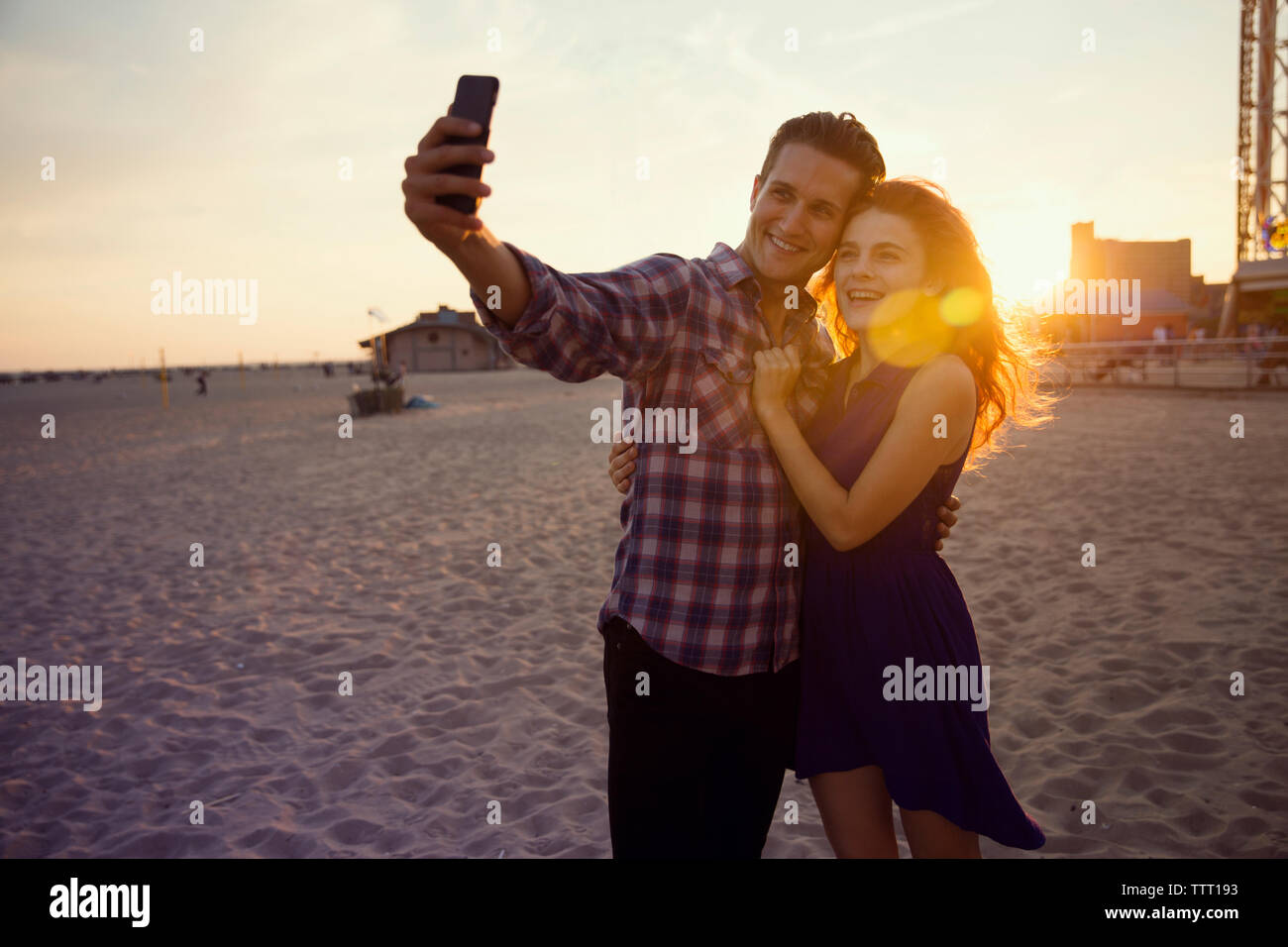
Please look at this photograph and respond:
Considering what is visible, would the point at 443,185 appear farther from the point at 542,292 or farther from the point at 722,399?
the point at 722,399

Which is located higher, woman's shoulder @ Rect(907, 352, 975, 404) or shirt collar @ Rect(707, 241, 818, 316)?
shirt collar @ Rect(707, 241, 818, 316)

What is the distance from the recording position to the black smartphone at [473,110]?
1.38m

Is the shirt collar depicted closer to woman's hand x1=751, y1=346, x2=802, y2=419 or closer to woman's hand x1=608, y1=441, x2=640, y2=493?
woman's hand x1=751, y1=346, x2=802, y2=419

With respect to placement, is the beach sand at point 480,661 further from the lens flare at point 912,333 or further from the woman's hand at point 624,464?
the lens flare at point 912,333

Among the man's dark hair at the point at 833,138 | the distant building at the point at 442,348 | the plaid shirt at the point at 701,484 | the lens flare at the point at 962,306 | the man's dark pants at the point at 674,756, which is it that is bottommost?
the man's dark pants at the point at 674,756

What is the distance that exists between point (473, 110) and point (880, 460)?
1284 millimetres

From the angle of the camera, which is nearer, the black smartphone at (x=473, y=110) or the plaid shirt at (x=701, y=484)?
the black smartphone at (x=473, y=110)

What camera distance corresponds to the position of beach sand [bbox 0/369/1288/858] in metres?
3.85

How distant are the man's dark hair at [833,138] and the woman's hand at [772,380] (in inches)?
20.1

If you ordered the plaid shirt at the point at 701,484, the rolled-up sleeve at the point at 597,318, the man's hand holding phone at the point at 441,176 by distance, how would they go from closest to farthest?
1. the man's hand holding phone at the point at 441,176
2. the rolled-up sleeve at the point at 597,318
3. the plaid shirt at the point at 701,484

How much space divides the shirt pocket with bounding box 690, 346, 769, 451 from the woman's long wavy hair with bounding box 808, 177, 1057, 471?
51cm
